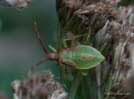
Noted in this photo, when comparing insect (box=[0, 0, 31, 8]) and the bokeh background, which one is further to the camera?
the bokeh background

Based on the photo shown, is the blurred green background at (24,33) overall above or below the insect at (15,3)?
below

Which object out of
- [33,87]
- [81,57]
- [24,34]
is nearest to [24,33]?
[24,34]

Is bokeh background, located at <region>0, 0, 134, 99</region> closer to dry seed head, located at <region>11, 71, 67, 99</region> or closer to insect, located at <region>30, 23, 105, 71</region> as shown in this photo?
insect, located at <region>30, 23, 105, 71</region>

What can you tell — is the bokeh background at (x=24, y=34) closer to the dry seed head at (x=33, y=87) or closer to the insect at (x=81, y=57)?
the insect at (x=81, y=57)

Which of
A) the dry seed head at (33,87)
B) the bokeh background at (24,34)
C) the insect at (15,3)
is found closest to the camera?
the dry seed head at (33,87)

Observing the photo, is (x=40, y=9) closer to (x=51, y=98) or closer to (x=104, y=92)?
(x=104, y=92)

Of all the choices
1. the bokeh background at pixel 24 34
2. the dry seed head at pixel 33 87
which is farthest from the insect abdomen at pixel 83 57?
the dry seed head at pixel 33 87

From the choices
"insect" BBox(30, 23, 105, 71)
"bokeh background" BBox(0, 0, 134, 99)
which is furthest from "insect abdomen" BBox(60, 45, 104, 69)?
"bokeh background" BBox(0, 0, 134, 99)

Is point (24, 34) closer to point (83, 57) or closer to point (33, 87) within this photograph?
point (83, 57)

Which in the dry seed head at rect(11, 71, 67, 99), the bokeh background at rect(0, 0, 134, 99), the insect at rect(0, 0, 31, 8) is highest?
the insect at rect(0, 0, 31, 8)

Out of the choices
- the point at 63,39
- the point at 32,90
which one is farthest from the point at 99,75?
the point at 32,90
